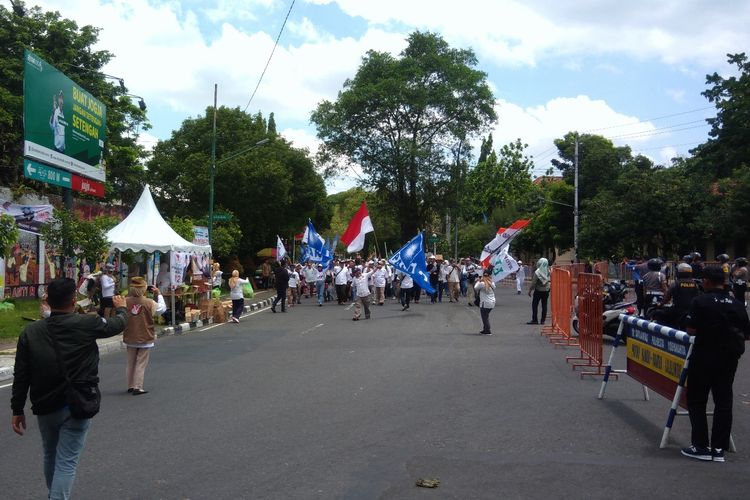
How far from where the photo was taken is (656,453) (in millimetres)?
6309

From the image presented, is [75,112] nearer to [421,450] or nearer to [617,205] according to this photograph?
[421,450]

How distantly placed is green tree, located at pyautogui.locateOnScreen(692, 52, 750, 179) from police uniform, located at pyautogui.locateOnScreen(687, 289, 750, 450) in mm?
33913

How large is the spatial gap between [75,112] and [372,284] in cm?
1254

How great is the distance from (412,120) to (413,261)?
23818 millimetres

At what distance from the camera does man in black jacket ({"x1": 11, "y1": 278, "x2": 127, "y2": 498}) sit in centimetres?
442

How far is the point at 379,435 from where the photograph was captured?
6.91 m

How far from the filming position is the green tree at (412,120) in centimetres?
4422

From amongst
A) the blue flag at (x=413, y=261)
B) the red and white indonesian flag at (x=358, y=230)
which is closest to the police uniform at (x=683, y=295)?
the blue flag at (x=413, y=261)

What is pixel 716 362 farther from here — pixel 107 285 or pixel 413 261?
pixel 413 261

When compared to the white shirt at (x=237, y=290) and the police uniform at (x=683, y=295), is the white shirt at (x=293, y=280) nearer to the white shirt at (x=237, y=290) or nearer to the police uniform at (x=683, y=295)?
the white shirt at (x=237, y=290)

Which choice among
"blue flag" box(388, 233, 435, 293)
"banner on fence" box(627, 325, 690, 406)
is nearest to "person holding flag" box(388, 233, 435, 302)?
"blue flag" box(388, 233, 435, 293)

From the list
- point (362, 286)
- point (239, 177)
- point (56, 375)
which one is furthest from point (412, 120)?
point (56, 375)

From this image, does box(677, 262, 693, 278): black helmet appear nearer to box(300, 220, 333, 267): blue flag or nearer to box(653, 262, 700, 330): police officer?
box(653, 262, 700, 330): police officer

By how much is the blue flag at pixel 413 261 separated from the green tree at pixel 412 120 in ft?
69.2
